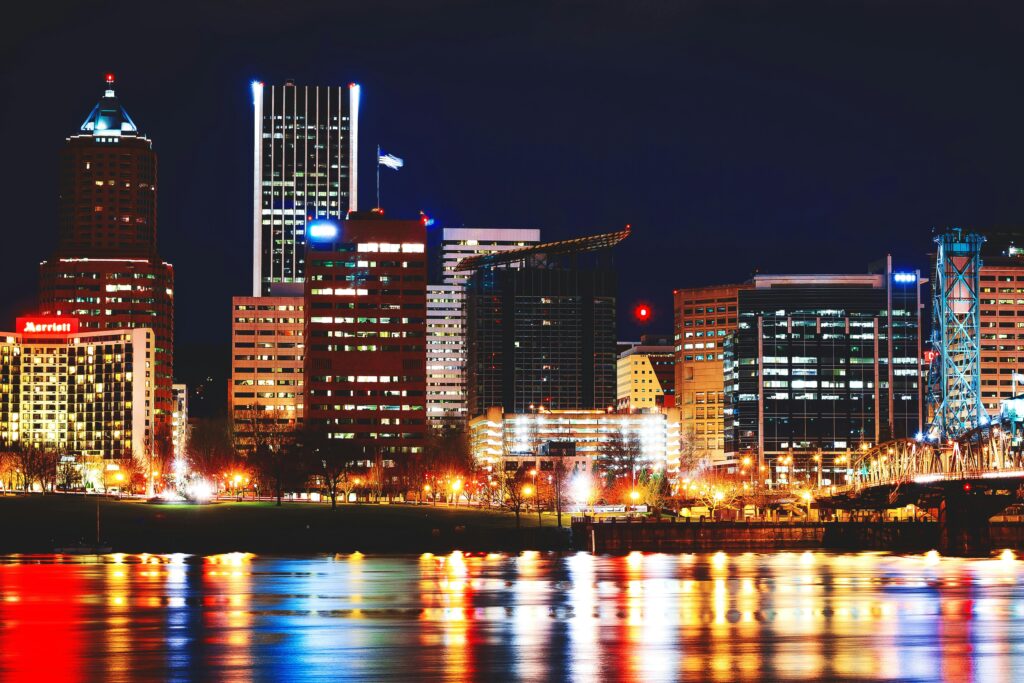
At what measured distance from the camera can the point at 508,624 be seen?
223 feet

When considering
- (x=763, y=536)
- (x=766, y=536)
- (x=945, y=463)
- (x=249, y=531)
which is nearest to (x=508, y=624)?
(x=249, y=531)

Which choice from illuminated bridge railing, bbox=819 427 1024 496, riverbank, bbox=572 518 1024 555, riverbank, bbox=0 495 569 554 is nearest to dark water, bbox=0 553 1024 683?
illuminated bridge railing, bbox=819 427 1024 496

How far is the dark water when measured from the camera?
52469 mm

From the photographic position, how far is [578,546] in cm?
16088

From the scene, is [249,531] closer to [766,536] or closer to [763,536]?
[763,536]

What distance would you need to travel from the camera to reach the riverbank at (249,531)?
509 feet

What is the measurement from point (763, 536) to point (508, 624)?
108 m

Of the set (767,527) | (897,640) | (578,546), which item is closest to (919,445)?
(767,527)

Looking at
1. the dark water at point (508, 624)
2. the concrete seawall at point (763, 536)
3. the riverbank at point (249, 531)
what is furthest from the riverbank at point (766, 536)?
the dark water at point (508, 624)

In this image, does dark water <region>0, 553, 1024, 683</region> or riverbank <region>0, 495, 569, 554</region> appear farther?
riverbank <region>0, 495, 569, 554</region>

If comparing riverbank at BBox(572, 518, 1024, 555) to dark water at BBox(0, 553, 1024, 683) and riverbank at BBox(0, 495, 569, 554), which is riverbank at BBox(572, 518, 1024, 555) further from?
dark water at BBox(0, 553, 1024, 683)

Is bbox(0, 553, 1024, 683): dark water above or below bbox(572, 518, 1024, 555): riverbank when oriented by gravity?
above

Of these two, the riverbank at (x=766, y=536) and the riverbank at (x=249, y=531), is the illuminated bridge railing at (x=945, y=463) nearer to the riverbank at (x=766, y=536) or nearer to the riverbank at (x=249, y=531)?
the riverbank at (x=766, y=536)

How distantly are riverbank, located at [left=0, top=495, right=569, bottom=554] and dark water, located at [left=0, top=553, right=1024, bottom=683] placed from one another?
40033mm
